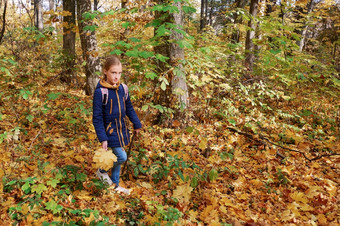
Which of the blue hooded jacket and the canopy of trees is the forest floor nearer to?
the canopy of trees

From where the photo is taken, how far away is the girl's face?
2748mm

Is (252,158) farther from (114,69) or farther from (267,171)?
(114,69)

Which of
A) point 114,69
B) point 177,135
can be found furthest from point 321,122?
point 114,69

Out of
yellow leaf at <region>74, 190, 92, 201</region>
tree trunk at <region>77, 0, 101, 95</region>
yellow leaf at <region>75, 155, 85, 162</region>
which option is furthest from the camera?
tree trunk at <region>77, 0, 101, 95</region>

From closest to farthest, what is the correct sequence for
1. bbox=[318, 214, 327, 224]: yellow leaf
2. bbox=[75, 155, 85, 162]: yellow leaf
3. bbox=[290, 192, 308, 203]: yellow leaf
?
1. bbox=[318, 214, 327, 224]: yellow leaf
2. bbox=[290, 192, 308, 203]: yellow leaf
3. bbox=[75, 155, 85, 162]: yellow leaf

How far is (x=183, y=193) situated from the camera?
3.27 metres

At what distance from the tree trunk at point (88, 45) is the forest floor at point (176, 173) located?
0.64 metres

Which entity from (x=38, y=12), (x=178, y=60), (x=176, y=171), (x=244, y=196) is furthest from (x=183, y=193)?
(x=38, y=12)

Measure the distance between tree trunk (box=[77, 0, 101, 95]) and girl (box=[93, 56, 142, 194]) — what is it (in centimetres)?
299

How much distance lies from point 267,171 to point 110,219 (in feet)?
10.0

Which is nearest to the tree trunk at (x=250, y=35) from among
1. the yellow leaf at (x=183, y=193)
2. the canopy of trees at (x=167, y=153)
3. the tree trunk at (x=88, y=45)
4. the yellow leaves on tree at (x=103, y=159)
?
the canopy of trees at (x=167, y=153)

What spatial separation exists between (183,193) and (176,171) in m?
0.58

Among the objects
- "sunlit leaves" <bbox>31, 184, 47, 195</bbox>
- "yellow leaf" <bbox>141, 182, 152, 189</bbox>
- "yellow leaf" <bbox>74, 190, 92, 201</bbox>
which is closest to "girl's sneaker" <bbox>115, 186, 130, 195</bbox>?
"yellow leaf" <bbox>141, 182, 152, 189</bbox>

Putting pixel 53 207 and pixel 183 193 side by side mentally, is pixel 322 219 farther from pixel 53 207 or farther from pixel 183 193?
pixel 53 207
